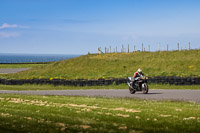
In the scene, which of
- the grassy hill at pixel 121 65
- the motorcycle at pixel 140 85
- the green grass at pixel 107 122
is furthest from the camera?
the grassy hill at pixel 121 65

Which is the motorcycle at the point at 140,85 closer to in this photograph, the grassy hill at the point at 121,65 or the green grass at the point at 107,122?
the green grass at the point at 107,122

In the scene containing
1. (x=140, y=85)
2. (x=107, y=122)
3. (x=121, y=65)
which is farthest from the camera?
(x=121, y=65)

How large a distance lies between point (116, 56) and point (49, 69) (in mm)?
12344

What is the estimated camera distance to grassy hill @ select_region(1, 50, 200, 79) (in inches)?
1811

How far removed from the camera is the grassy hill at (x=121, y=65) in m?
46.0

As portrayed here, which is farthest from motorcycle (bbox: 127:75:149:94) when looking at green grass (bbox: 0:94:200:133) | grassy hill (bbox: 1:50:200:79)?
grassy hill (bbox: 1:50:200:79)

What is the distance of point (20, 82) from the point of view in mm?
37000

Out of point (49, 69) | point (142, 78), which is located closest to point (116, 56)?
point (49, 69)

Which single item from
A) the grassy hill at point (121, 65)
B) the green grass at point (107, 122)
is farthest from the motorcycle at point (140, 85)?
the grassy hill at point (121, 65)

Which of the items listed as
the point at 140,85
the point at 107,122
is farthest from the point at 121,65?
the point at 107,122

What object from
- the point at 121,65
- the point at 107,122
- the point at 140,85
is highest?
the point at 121,65

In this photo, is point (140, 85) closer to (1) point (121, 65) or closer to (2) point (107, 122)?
(2) point (107, 122)

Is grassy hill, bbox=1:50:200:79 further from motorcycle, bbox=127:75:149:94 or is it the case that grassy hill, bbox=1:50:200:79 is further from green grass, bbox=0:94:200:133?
green grass, bbox=0:94:200:133

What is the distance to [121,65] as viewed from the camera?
52406 mm
